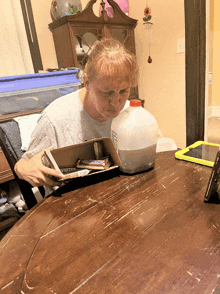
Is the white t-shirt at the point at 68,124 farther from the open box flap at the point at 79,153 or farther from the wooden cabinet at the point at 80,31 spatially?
the wooden cabinet at the point at 80,31

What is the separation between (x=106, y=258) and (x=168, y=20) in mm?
2679

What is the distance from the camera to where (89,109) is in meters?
1.03

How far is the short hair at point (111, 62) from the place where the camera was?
79cm

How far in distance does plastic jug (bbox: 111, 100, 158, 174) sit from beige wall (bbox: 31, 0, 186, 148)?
1846 mm

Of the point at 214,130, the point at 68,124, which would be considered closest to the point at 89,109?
the point at 68,124

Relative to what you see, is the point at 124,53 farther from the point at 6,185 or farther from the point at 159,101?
the point at 159,101

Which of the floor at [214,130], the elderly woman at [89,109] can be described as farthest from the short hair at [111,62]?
the floor at [214,130]

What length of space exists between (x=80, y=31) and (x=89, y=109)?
60.5 inches

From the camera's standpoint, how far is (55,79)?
172 centimetres

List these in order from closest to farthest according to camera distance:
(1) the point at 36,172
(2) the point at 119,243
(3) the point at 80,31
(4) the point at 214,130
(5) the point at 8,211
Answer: (2) the point at 119,243 < (1) the point at 36,172 < (5) the point at 8,211 < (3) the point at 80,31 < (4) the point at 214,130

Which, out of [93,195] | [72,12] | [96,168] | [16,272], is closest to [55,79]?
[72,12]

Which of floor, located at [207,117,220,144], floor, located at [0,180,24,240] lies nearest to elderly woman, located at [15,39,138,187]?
floor, located at [0,180,24,240]

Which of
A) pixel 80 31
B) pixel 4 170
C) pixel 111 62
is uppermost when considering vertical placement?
pixel 80 31

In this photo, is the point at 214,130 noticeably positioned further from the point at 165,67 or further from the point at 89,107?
the point at 89,107
